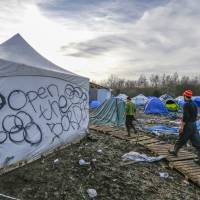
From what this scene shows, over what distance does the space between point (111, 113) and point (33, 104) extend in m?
9.87

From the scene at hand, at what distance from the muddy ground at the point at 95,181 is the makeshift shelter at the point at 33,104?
1.55 ft

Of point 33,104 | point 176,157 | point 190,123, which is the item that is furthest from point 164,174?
point 33,104

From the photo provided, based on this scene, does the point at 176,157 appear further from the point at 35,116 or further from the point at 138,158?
the point at 35,116

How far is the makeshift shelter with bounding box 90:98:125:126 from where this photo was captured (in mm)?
17753

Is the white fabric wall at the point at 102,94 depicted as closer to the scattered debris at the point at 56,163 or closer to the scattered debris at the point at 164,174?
the scattered debris at the point at 56,163

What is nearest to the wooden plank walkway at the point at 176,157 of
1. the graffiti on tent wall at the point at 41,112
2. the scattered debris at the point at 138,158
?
the scattered debris at the point at 138,158

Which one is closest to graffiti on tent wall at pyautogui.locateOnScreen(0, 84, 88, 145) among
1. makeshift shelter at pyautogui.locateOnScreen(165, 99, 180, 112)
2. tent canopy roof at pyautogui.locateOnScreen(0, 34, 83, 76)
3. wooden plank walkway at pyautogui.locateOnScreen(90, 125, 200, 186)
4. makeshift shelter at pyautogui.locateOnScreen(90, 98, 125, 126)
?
tent canopy roof at pyautogui.locateOnScreen(0, 34, 83, 76)

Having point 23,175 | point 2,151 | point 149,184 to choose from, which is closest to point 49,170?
point 23,175

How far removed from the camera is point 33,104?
8539mm

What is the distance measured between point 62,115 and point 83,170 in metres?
2.43

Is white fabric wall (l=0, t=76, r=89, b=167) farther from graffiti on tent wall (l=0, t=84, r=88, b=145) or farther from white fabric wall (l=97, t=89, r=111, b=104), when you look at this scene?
white fabric wall (l=97, t=89, r=111, b=104)

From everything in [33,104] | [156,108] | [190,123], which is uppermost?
[33,104]

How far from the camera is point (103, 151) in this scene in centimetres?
983

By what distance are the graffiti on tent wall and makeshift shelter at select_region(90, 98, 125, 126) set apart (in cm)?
632
